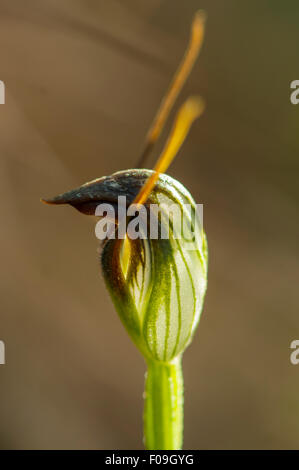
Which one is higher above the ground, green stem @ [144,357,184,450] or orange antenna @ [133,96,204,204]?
orange antenna @ [133,96,204,204]

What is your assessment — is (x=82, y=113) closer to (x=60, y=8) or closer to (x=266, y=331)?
(x=60, y=8)

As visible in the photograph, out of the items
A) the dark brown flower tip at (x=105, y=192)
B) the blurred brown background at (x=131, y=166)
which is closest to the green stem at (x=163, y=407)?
the dark brown flower tip at (x=105, y=192)

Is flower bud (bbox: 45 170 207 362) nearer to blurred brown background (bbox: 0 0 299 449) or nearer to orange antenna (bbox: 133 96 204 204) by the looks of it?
orange antenna (bbox: 133 96 204 204)

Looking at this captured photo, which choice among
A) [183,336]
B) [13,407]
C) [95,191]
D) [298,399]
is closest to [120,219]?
[95,191]

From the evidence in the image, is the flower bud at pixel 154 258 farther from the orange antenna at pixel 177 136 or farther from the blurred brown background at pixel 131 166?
the blurred brown background at pixel 131 166

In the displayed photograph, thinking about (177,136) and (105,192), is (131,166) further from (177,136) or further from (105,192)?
(177,136)

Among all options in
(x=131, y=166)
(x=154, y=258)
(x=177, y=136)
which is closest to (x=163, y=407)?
(x=154, y=258)

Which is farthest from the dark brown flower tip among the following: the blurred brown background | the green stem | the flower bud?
the blurred brown background
